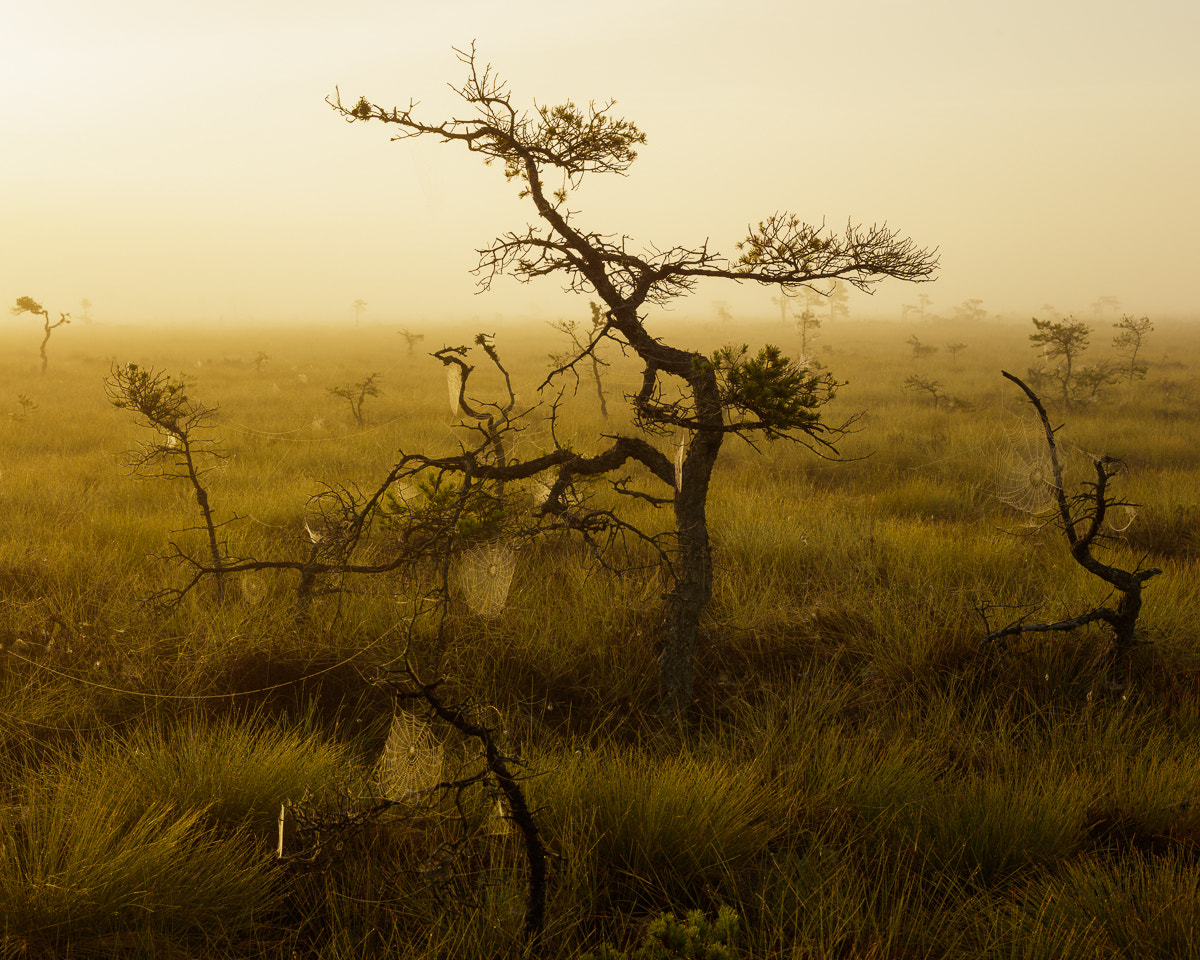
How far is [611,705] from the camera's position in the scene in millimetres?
3715

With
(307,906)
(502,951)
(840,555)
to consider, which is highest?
(840,555)

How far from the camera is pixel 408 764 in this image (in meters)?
2.59

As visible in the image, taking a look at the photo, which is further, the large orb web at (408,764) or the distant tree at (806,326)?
the distant tree at (806,326)

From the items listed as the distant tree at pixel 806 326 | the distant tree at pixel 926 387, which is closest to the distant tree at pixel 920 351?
the distant tree at pixel 806 326

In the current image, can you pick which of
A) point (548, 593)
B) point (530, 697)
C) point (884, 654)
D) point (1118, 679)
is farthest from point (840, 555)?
point (530, 697)

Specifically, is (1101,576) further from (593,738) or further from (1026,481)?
(1026,481)

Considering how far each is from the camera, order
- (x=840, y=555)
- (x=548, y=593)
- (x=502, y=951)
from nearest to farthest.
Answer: (x=502, y=951) → (x=548, y=593) → (x=840, y=555)

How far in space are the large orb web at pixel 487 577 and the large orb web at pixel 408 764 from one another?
4.62ft

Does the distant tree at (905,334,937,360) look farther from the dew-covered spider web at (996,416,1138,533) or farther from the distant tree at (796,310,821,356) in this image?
the dew-covered spider web at (996,416,1138,533)

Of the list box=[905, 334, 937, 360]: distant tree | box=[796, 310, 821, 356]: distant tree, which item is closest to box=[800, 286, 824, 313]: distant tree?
box=[796, 310, 821, 356]: distant tree

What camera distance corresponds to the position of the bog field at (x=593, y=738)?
1987 mm

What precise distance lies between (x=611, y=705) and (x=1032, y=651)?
8.08 ft

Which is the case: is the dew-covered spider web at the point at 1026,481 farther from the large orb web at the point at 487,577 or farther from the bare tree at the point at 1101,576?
the large orb web at the point at 487,577

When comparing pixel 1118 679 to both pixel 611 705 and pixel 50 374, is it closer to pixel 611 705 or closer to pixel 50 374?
pixel 611 705
